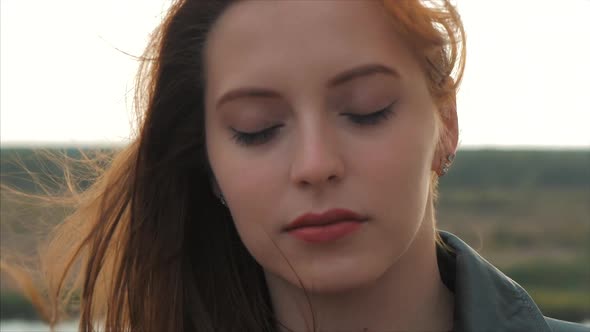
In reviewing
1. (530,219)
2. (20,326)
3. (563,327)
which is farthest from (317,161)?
(530,219)

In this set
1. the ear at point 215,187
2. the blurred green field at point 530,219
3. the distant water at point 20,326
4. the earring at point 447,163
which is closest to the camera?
the earring at point 447,163

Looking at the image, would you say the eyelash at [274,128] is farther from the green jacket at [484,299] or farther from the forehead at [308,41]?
the green jacket at [484,299]

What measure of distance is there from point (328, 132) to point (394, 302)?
59 centimetres

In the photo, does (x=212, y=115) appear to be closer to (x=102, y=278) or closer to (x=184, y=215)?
(x=184, y=215)

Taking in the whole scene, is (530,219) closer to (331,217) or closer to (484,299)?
(484,299)

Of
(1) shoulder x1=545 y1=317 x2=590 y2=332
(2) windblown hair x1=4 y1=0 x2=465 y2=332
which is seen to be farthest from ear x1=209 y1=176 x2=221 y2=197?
(1) shoulder x1=545 y1=317 x2=590 y2=332

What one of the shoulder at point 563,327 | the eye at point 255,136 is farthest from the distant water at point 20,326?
the eye at point 255,136

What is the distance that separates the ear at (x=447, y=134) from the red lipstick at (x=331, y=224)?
1.37 ft

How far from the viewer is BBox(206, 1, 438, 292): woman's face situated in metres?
2.63

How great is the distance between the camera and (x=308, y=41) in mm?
2633

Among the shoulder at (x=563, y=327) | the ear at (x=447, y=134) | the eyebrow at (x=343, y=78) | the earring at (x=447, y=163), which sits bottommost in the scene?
the shoulder at (x=563, y=327)

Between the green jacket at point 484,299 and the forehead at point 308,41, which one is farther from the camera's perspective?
the green jacket at point 484,299

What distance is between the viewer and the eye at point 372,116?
2.68 metres

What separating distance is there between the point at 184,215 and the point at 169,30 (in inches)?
24.5
